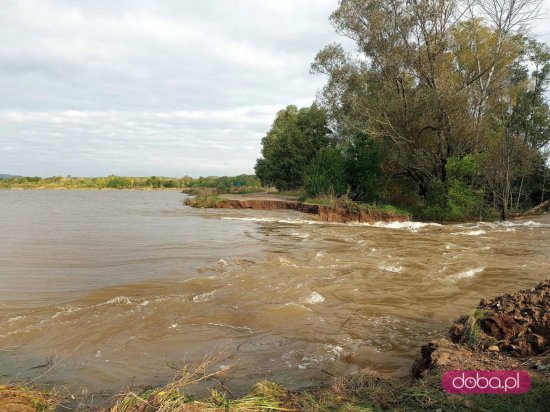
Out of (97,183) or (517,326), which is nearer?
(517,326)

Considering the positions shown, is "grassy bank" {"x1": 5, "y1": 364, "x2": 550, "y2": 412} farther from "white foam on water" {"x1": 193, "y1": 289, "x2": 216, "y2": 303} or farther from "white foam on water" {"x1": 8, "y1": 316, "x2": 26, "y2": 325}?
"white foam on water" {"x1": 193, "y1": 289, "x2": 216, "y2": 303}

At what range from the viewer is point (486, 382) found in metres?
3.18

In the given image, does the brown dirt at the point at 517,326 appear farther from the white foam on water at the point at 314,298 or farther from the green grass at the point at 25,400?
the green grass at the point at 25,400

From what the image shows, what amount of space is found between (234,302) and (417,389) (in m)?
3.91

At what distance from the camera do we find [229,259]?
404 inches

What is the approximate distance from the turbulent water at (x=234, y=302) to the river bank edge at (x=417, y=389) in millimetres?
561

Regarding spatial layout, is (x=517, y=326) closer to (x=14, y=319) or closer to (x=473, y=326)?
(x=473, y=326)

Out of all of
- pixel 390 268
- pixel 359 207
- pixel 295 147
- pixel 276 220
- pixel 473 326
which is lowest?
pixel 390 268

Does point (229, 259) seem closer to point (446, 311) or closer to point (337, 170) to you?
point (446, 311)

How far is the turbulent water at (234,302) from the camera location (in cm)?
438

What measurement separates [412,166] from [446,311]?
18458 millimetres

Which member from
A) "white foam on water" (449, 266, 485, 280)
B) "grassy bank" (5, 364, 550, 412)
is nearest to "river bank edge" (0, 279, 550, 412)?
"grassy bank" (5, 364, 550, 412)

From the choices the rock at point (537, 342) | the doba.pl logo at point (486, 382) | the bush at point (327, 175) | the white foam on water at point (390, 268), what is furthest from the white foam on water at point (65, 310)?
the bush at point (327, 175)

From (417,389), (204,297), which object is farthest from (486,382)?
→ (204,297)
